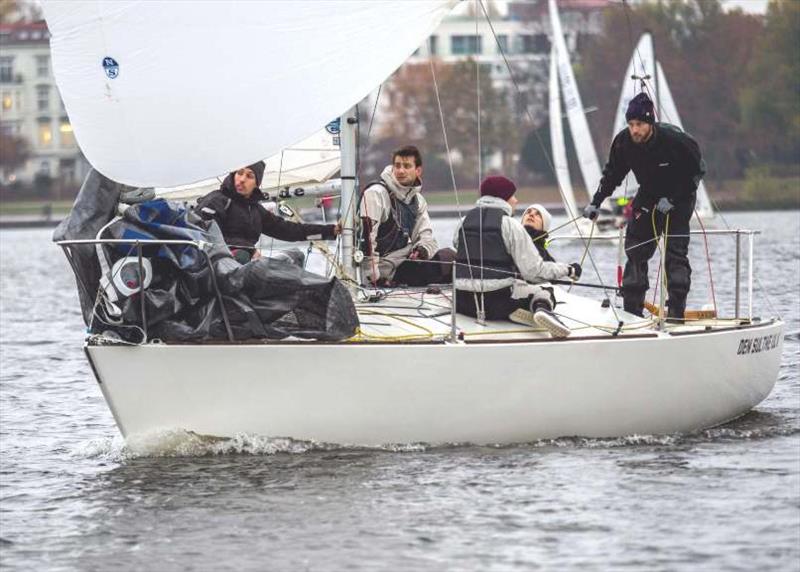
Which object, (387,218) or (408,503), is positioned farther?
(387,218)

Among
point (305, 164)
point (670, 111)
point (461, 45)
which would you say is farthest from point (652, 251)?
point (461, 45)

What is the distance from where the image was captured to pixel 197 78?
1102 centimetres

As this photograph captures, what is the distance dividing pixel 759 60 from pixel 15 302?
48.6m

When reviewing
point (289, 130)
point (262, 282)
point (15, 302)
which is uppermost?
point (289, 130)

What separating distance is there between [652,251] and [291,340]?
2.88m

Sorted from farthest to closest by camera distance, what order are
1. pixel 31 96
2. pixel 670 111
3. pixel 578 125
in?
pixel 31 96 < pixel 670 111 < pixel 578 125

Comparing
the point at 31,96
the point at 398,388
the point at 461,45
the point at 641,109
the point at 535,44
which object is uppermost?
the point at 461,45

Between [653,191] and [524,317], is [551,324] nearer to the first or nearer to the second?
[524,317]

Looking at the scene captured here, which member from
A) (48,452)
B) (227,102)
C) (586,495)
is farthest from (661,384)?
(48,452)

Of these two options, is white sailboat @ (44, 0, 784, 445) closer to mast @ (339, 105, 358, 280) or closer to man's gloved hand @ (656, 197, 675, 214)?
mast @ (339, 105, 358, 280)

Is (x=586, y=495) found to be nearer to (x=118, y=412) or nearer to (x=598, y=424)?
(x=598, y=424)

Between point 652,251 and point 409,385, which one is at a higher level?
point 652,251

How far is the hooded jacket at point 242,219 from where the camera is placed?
11797 millimetres

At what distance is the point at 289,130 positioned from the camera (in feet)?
36.2
